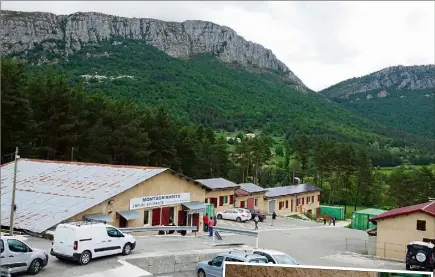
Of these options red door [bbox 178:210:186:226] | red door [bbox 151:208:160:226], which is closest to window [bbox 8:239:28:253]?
red door [bbox 151:208:160:226]

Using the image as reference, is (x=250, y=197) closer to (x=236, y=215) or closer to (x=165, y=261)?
(x=236, y=215)

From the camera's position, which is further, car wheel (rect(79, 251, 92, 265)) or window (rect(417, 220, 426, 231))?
window (rect(417, 220, 426, 231))

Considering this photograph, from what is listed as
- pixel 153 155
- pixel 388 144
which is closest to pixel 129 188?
pixel 153 155

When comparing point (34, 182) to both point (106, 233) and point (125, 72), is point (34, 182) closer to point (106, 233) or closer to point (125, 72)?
point (106, 233)

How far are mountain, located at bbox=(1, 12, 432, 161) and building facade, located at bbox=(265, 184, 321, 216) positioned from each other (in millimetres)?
54258

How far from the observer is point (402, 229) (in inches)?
1186

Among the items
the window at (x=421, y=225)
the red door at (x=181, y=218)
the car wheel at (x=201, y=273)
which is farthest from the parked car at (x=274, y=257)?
the window at (x=421, y=225)

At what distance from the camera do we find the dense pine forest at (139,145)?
44812 mm

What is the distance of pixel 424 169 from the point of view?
6638 centimetres

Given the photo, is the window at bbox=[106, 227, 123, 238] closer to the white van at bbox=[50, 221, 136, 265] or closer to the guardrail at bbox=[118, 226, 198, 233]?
the white van at bbox=[50, 221, 136, 265]

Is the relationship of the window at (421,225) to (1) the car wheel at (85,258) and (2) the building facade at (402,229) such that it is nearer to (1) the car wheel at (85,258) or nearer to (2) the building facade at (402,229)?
(2) the building facade at (402,229)

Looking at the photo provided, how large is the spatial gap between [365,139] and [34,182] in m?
126

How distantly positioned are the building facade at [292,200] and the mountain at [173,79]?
54.3 m

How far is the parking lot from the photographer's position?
51.9 feet
